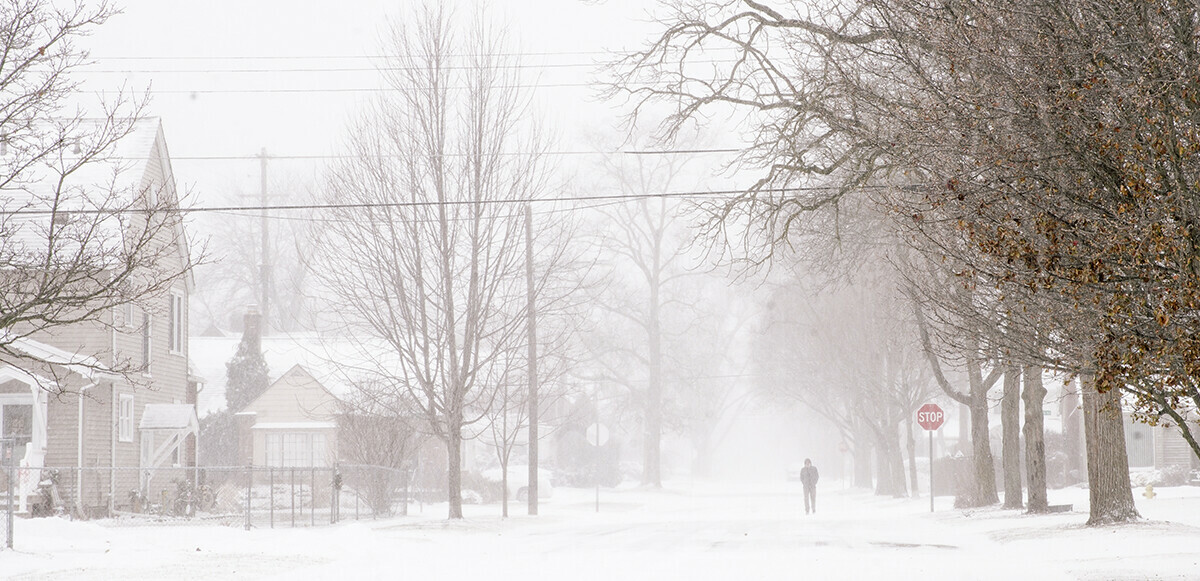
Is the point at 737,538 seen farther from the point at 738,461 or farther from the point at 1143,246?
the point at 738,461

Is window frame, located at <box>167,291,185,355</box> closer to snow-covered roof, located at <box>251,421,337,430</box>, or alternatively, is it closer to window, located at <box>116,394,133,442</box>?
window, located at <box>116,394,133,442</box>

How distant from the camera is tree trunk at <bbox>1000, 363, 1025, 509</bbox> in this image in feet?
90.1

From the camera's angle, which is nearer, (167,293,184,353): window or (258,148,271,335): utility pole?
(167,293,184,353): window

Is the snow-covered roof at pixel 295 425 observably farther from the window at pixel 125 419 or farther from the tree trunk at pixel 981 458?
the tree trunk at pixel 981 458

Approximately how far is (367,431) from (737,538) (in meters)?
12.2

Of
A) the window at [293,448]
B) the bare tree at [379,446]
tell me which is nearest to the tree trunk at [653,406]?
the window at [293,448]

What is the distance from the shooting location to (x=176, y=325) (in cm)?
3669

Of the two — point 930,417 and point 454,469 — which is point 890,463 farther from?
point 454,469

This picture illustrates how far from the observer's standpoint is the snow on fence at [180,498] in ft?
89.1

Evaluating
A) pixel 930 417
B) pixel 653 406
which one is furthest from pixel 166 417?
pixel 653 406

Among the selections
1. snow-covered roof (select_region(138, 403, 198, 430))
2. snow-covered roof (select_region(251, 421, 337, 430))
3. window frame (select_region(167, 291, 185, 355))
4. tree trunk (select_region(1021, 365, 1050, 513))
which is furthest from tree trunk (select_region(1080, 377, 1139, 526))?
snow-covered roof (select_region(251, 421, 337, 430))

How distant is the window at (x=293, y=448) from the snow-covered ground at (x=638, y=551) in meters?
21.0

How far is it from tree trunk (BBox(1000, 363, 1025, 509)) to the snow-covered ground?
200 cm

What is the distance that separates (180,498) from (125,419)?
2.57 metres
